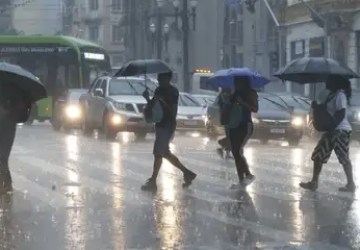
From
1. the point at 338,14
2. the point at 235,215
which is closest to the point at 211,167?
the point at 235,215

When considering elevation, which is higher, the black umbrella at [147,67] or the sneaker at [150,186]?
the black umbrella at [147,67]

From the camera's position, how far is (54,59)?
38594 mm

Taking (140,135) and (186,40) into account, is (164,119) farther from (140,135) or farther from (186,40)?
(186,40)

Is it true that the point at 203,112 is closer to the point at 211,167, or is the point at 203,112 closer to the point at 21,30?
the point at 211,167

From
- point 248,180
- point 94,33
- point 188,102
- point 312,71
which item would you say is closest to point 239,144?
point 248,180

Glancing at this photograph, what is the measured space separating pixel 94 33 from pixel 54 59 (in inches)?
2442

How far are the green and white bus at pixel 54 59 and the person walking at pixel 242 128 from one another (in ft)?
77.6

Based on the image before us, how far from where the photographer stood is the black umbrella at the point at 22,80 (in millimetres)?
13727

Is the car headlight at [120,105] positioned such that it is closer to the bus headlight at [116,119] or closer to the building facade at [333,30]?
the bus headlight at [116,119]

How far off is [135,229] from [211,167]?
8033 mm

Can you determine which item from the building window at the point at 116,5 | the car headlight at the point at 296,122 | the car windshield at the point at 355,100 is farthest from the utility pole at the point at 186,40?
the building window at the point at 116,5

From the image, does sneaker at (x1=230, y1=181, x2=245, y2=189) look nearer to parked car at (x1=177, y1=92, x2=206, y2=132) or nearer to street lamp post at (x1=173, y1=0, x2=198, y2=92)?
parked car at (x1=177, y1=92, x2=206, y2=132)

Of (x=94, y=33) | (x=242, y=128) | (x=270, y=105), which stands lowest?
(x=94, y=33)

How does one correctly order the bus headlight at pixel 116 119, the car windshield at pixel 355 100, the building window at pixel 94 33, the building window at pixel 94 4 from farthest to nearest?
the building window at pixel 94 4 → the building window at pixel 94 33 → the car windshield at pixel 355 100 → the bus headlight at pixel 116 119
